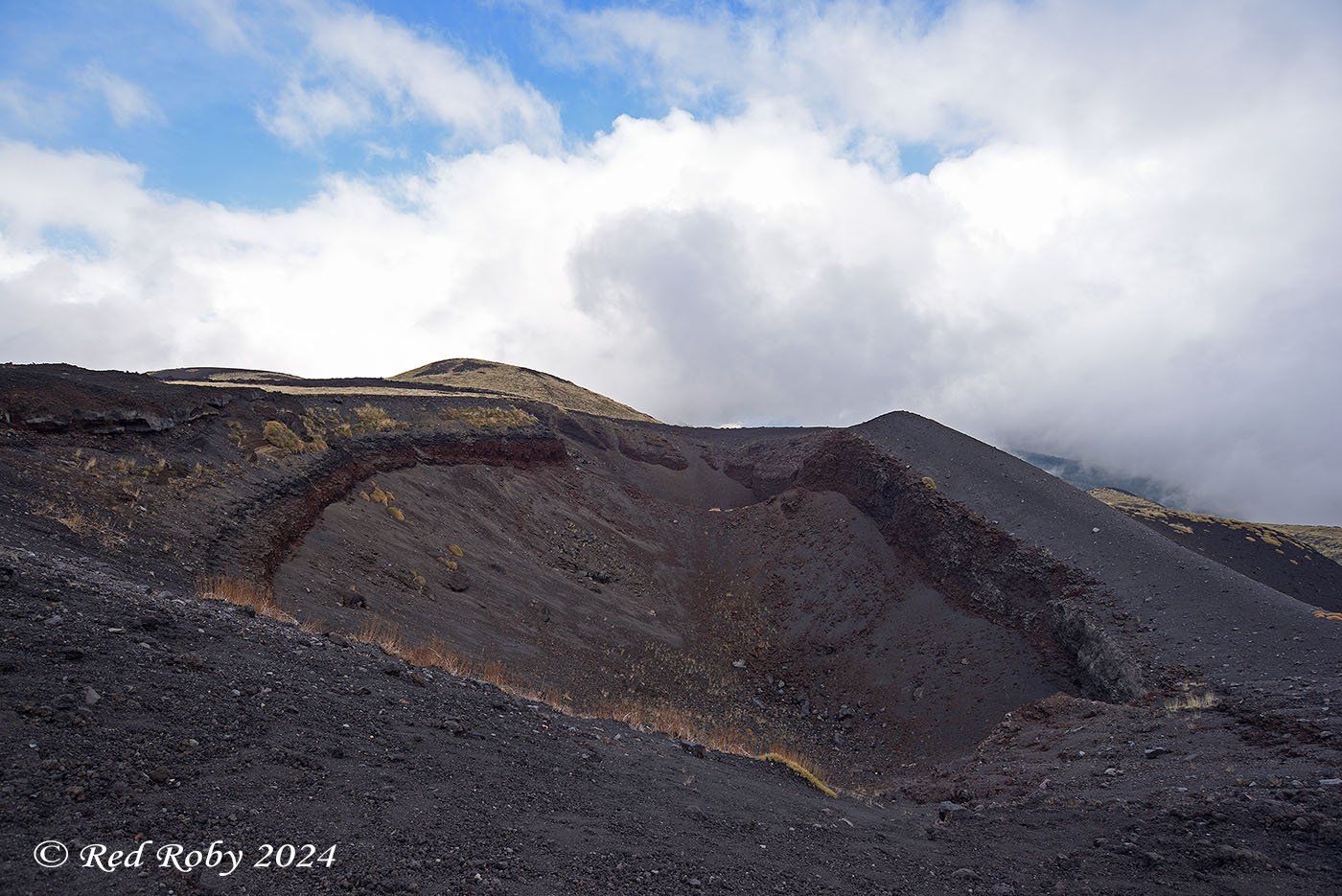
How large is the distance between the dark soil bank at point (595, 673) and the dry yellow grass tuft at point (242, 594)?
20.2 inches

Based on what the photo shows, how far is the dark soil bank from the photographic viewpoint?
4840mm

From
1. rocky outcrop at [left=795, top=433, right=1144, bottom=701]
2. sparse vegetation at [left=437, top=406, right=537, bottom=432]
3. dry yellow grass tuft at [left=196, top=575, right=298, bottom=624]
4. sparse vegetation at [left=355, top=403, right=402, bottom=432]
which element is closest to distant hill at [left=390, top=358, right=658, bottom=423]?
sparse vegetation at [left=437, top=406, right=537, bottom=432]

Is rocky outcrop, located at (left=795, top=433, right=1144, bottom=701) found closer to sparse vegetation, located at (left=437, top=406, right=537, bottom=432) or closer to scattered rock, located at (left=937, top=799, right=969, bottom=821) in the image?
scattered rock, located at (left=937, top=799, right=969, bottom=821)

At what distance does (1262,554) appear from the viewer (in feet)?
122

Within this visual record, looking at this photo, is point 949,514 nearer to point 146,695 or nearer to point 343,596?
point 343,596

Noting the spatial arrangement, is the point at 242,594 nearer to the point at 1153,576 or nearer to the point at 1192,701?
the point at 1192,701

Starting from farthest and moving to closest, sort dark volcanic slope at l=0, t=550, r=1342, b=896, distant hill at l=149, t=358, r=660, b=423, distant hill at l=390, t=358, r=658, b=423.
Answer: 1. distant hill at l=390, t=358, r=658, b=423
2. distant hill at l=149, t=358, r=660, b=423
3. dark volcanic slope at l=0, t=550, r=1342, b=896

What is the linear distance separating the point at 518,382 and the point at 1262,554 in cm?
5428

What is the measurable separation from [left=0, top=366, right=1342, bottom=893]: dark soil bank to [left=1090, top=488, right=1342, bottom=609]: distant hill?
17431 millimetres

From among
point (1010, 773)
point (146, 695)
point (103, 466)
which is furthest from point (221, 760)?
point (1010, 773)

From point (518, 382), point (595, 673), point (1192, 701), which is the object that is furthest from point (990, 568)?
point (518, 382)

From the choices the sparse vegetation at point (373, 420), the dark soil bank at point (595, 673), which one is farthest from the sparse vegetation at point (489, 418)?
the sparse vegetation at point (373, 420)

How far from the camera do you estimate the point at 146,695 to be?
5.31 meters

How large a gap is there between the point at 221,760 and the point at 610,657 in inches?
556
